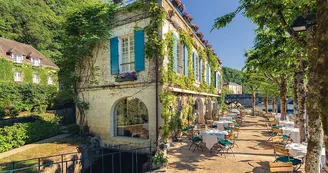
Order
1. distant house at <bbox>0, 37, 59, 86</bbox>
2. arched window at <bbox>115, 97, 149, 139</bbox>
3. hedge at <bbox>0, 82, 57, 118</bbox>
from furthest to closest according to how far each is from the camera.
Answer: distant house at <bbox>0, 37, 59, 86</bbox>, hedge at <bbox>0, 82, 57, 118</bbox>, arched window at <bbox>115, 97, 149, 139</bbox>

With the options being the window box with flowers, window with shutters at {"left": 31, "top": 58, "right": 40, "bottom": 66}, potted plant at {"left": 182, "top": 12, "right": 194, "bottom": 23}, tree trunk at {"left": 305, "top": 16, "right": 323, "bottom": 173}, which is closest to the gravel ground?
tree trunk at {"left": 305, "top": 16, "right": 323, "bottom": 173}

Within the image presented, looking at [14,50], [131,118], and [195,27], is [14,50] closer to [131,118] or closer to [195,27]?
[131,118]

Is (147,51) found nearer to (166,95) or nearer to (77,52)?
(166,95)

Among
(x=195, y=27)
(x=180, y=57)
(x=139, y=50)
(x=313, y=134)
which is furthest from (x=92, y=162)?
(x=195, y=27)

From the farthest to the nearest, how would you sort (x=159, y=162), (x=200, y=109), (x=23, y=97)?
(x=23, y=97), (x=200, y=109), (x=159, y=162)

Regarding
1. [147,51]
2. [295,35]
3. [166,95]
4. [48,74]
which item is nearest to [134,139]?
[166,95]

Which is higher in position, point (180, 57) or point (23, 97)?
point (180, 57)

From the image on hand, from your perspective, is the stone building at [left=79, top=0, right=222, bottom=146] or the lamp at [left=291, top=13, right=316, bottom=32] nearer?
the lamp at [left=291, top=13, right=316, bottom=32]

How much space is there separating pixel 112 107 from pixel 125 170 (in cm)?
350

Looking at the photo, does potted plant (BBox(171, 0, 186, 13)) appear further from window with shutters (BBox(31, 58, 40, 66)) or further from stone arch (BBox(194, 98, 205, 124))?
window with shutters (BBox(31, 58, 40, 66))

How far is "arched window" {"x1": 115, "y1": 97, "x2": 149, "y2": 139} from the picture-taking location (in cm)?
1043

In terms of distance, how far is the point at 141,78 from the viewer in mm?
9492

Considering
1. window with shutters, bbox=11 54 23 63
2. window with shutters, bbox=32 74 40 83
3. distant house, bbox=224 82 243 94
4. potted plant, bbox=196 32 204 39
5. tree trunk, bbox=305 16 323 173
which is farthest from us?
distant house, bbox=224 82 243 94

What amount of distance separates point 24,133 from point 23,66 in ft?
65.3
